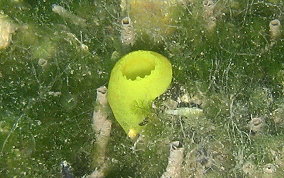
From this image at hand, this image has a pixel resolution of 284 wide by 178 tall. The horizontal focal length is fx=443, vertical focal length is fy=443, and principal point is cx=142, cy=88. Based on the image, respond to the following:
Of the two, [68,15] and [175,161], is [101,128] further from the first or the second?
[68,15]

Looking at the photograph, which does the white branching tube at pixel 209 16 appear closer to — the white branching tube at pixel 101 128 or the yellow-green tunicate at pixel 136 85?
the yellow-green tunicate at pixel 136 85

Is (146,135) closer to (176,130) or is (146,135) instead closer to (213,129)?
(176,130)

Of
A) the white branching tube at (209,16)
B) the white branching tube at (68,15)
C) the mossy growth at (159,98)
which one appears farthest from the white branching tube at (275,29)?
the white branching tube at (68,15)

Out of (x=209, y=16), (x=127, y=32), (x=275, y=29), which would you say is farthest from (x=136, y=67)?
(x=275, y=29)

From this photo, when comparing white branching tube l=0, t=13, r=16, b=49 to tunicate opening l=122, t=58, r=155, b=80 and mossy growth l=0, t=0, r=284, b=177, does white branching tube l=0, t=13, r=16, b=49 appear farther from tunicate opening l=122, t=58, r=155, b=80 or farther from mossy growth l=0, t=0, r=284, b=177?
tunicate opening l=122, t=58, r=155, b=80

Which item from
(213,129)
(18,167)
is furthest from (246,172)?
(18,167)
